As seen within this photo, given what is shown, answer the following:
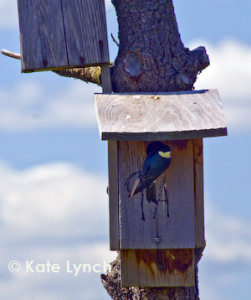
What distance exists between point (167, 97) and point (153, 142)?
335 millimetres

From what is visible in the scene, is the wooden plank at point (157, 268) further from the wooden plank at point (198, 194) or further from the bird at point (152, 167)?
the bird at point (152, 167)

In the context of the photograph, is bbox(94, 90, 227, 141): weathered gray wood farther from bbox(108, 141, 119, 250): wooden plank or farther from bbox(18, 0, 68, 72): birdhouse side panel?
bbox(18, 0, 68, 72): birdhouse side panel

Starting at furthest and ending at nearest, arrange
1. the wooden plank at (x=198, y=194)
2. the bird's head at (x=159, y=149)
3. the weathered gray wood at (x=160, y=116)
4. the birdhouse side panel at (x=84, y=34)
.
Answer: the birdhouse side panel at (x=84, y=34)
the wooden plank at (x=198, y=194)
the bird's head at (x=159, y=149)
the weathered gray wood at (x=160, y=116)

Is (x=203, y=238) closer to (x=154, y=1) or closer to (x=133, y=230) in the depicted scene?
(x=133, y=230)

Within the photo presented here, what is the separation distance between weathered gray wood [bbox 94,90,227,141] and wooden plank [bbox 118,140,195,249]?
18cm

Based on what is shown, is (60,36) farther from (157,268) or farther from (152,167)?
(157,268)

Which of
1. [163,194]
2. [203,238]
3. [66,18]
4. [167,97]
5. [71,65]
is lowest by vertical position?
[203,238]

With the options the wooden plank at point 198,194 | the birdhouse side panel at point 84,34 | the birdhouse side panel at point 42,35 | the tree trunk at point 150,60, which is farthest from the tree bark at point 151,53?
the wooden plank at point 198,194

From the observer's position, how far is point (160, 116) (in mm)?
3145

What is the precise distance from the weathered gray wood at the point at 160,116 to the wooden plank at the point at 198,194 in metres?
0.23

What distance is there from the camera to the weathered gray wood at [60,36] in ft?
11.5

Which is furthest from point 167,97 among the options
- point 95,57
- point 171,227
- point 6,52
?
point 6,52

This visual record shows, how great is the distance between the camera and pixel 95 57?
3498 mm

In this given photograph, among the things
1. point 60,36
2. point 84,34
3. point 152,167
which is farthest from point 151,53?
point 152,167
